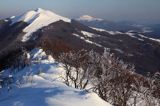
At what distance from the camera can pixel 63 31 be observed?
192 m

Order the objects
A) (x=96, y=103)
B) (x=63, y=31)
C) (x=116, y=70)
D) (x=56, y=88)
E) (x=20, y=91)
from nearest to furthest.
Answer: (x=96, y=103), (x=56, y=88), (x=20, y=91), (x=116, y=70), (x=63, y=31)

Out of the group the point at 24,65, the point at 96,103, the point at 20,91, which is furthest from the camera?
the point at 24,65

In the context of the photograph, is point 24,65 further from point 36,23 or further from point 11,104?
point 36,23

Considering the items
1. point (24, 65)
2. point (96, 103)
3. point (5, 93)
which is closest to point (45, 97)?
point (96, 103)

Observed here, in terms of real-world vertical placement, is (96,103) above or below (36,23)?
below

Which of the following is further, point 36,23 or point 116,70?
point 36,23

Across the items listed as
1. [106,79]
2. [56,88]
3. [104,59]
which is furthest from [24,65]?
[56,88]

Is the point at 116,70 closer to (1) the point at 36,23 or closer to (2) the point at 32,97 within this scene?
(2) the point at 32,97

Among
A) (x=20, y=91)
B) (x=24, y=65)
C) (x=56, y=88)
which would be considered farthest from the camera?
(x=24, y=65)

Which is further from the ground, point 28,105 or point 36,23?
point 36,23

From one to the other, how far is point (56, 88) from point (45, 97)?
1.99 m

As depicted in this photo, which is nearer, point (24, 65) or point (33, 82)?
point (33, 82)

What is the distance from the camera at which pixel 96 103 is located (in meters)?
21.3

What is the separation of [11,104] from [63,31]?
17084 centimetres
